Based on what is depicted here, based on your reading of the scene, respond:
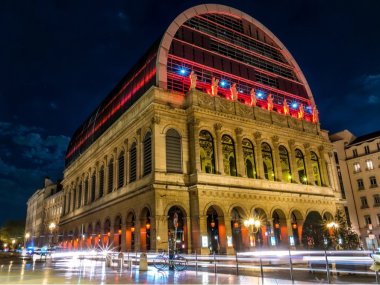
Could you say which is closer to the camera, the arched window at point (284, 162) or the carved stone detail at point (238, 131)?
the carved stone detail at point (238, 131)

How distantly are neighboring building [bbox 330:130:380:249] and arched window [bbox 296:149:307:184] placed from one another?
61.5ft

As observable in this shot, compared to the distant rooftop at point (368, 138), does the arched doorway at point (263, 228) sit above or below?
below

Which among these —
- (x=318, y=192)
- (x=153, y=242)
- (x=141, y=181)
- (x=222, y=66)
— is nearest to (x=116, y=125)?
(x=141, y=181)

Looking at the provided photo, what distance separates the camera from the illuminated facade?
3694 centimetres

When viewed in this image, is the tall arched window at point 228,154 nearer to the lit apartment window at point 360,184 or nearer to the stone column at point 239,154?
the stone column at point 239,154

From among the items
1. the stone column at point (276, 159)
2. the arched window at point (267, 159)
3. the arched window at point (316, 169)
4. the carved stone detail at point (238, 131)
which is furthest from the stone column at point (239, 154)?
the arched window at point (316, 169)

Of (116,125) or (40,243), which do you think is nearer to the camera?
(116,125)

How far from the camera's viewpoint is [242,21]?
54.6 m

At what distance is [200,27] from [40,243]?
85631mm

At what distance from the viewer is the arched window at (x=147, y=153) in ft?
124

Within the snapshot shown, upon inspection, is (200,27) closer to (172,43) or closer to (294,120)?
(172,43)

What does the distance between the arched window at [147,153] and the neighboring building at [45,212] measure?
5705 centimetres

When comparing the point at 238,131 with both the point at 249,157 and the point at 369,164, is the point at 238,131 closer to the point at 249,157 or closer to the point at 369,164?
the point at 249,157

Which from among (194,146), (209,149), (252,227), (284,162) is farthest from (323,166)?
(194,146)
